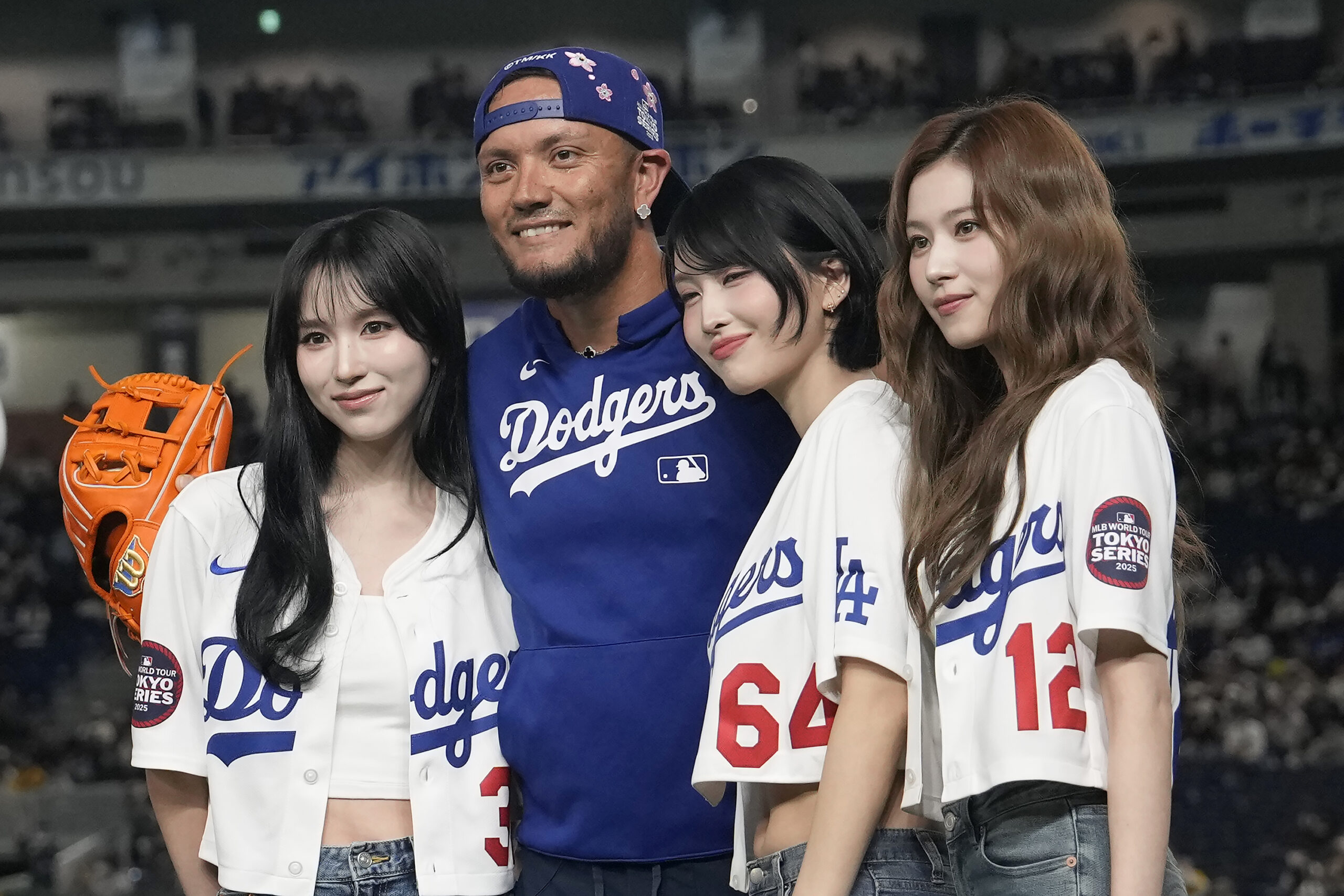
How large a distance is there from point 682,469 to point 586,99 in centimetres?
75

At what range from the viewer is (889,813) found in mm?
2090

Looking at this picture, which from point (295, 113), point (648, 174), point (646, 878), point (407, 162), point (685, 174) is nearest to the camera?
point (646, 878)

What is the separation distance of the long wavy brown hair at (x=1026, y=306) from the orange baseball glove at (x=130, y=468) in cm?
132

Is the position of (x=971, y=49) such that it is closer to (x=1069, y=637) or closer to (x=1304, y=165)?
(x=1304, y=165)

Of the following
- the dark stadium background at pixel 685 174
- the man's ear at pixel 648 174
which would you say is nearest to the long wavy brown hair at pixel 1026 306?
the man's ear at pixel 648 174

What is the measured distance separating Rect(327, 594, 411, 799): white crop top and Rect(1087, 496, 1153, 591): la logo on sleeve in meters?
1.20

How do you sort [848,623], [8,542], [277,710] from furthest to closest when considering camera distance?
1. [8,542]
2. [277,710]
3. [848,623]

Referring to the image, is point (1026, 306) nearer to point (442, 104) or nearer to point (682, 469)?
point (682, 469)

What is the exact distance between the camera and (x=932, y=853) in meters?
2.07

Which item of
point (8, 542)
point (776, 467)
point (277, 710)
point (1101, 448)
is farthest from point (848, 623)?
point (8, 542)

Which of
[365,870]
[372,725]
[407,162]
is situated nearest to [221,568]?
[372,725]

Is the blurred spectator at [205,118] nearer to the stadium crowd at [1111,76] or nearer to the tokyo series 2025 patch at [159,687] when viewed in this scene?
the stadium crowd at [1111,76]

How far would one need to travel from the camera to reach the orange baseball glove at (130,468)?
262 cm

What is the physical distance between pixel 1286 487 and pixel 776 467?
14717mm
